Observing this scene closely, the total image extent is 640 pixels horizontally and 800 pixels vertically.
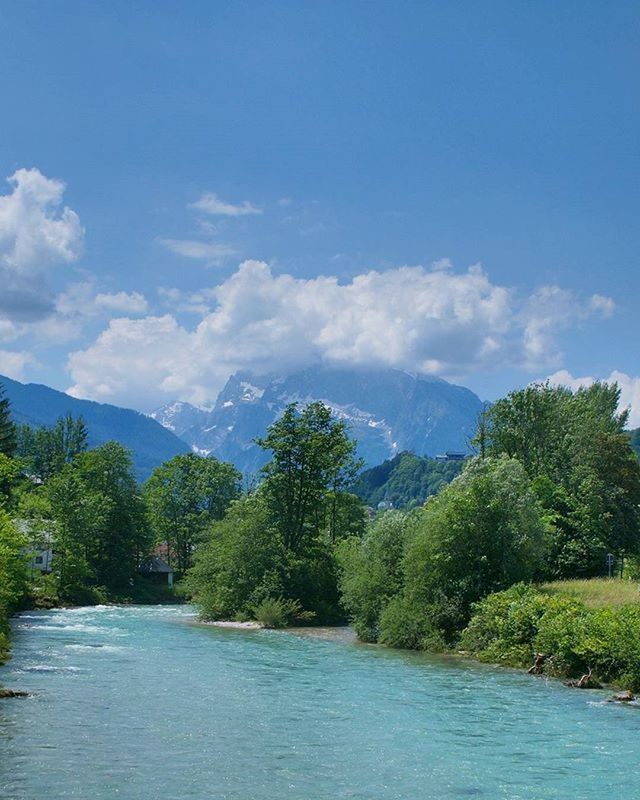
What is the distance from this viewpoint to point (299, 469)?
238 ft

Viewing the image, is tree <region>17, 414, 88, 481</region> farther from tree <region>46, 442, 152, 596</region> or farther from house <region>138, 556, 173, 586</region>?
tree <region>46, 442, 152, 596</region>

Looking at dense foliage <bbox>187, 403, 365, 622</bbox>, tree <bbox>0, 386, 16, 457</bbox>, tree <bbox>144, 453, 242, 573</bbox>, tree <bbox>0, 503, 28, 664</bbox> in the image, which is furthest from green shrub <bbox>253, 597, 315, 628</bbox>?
tree <bbox>0, 386, 16, 457</bbox>

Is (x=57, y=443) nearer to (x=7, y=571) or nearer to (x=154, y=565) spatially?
(x=154, y=565)

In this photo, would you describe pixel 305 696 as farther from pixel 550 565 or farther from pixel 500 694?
pixel 550 565

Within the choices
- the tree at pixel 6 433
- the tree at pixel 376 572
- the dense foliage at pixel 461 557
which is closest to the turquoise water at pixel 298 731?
the dense foliage at pixel 461 557

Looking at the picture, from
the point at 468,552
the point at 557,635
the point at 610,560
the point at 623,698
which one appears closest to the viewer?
the point at 623,698

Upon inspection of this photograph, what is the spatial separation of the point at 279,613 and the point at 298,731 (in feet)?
123

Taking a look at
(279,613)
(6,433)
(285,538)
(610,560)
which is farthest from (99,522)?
(610,560)

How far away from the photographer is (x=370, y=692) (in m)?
33.2

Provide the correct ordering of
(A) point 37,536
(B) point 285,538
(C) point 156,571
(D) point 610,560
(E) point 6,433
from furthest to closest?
(E) point 6,433 → (C) point 156,571 → (A) point 37,536 → (B) point 285,538 → (D) point 610,560

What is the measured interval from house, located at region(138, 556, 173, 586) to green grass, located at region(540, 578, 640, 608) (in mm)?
62777

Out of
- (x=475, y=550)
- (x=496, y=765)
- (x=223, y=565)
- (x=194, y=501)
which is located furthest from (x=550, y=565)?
(x=194, y=501)

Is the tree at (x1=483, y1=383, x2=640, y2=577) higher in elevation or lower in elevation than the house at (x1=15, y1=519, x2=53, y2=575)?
higher

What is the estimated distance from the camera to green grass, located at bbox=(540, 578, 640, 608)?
4528cm
